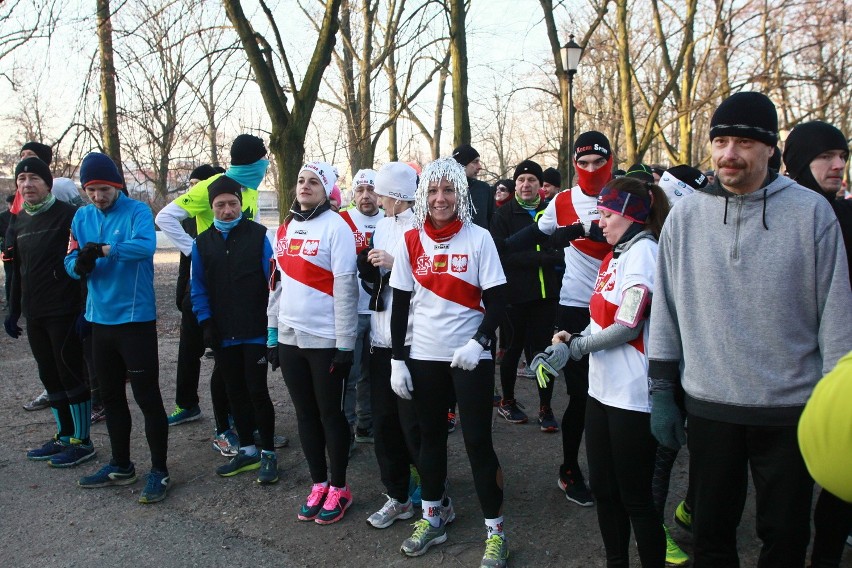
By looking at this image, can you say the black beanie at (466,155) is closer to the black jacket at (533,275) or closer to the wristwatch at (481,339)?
the black jacket at (533,275)

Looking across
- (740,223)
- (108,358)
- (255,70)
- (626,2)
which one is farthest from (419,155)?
(740,223)

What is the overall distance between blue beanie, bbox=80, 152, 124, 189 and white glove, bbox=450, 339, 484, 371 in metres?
2.78

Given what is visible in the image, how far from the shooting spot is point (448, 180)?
3547 millimetres

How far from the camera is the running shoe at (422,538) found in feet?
11.8

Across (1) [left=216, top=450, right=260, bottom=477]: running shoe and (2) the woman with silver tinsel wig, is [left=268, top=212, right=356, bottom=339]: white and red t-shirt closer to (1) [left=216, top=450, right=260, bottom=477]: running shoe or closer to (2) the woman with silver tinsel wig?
(2) the woman with silver tinsel wig

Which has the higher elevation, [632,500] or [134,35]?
[134,35]

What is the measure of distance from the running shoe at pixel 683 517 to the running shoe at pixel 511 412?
198cm

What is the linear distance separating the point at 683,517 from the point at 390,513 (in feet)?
5.47

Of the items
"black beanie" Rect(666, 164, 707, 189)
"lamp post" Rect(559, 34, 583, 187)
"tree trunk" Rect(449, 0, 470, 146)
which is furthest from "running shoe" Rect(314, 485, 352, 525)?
"lamp post" Rect(559, 34, 583, 187)

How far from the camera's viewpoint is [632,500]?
2865mm

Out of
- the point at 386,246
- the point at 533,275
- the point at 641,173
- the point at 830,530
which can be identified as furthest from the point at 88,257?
the point at 830,530

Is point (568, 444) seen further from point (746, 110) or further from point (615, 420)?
point (746, 110)

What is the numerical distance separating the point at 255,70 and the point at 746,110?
331 inches

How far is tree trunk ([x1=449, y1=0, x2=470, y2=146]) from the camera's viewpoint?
11.8 meters
